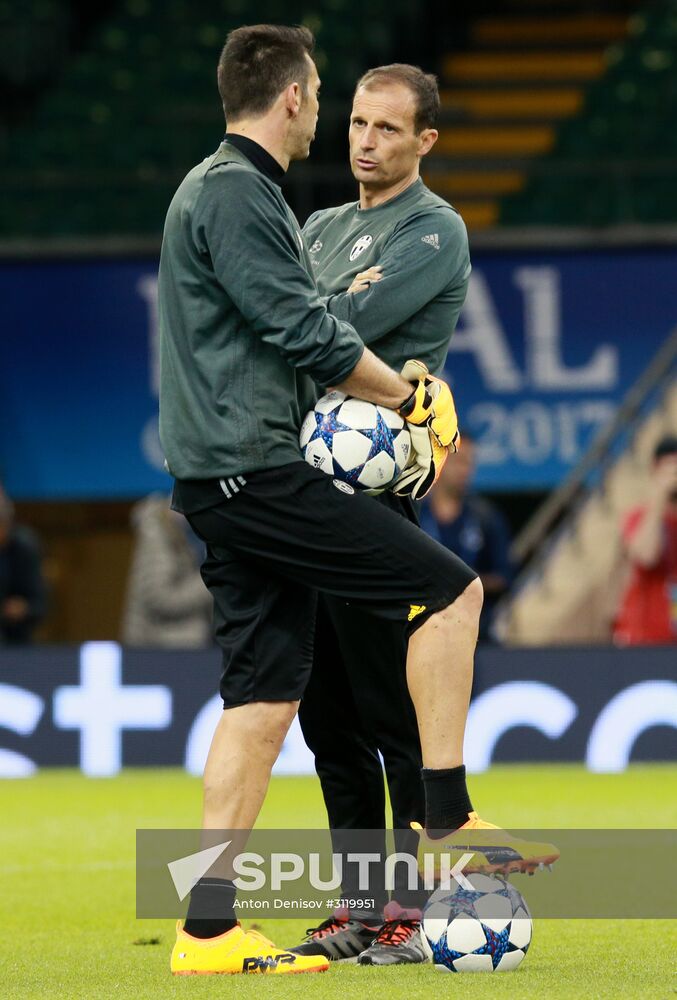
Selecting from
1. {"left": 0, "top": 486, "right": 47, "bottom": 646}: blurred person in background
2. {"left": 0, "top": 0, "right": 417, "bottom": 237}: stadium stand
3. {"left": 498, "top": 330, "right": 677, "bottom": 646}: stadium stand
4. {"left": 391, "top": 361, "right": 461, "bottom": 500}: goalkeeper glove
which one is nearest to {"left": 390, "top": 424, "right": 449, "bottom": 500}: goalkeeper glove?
{"left": 391, "top": 361, "right": 461, "bottom": 500}: goalkeeper glove

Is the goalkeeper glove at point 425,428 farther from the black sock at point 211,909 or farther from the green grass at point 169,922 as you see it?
the green grass at point 169,922

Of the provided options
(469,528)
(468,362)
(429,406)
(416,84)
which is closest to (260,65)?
(416,84)

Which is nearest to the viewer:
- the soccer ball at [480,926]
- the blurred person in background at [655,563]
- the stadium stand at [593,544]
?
the soccer ball at [480,926]

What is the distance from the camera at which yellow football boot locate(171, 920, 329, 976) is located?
4754 millimetres

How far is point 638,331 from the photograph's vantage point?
1603 cm

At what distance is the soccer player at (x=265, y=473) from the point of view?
4.76 m

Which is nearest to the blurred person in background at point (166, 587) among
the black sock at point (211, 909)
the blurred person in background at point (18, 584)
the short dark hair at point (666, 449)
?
the blurred person in background at point (18, 584)

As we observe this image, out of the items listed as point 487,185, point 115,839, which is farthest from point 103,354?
point 115,839

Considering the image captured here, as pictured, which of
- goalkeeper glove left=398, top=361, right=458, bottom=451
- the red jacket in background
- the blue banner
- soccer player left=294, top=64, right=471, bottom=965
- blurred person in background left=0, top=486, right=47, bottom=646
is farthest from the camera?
the blue banner

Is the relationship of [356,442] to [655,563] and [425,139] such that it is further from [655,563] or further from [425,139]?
[655,563]

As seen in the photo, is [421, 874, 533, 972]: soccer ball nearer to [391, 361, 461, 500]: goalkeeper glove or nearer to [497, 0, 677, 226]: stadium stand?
[391, 361, 461, 500]: goalkeeper glove

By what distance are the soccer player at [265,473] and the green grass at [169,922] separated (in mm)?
322

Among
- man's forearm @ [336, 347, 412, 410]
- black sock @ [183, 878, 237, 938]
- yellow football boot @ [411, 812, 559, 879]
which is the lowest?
black sock @ [183, 878, 237, 938]

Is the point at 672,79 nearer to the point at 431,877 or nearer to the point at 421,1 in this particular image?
the point at 421,1
